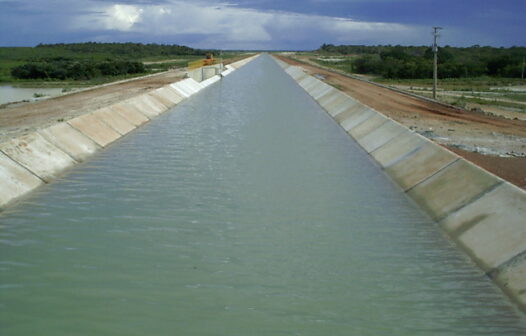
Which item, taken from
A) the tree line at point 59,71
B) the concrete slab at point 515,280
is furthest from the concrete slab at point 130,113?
the tree line at point 59,71

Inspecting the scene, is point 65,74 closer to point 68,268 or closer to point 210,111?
point 210,111

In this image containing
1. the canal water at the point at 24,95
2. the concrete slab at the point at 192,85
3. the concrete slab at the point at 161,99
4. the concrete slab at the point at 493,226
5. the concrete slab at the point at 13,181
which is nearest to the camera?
the concrete slab at the point at 493,226

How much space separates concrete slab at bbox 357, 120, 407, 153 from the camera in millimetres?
17516

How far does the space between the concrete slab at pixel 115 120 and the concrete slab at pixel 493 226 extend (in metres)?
13.3

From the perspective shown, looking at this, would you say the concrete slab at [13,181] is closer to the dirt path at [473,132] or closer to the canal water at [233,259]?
the canal water at [233,259]

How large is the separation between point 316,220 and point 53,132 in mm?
8844

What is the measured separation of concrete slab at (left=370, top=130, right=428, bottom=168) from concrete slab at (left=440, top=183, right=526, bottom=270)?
5241 millimetres

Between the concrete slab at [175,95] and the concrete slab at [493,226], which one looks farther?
the concrete slab at [175,95]

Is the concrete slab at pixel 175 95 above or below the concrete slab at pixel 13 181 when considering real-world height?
above

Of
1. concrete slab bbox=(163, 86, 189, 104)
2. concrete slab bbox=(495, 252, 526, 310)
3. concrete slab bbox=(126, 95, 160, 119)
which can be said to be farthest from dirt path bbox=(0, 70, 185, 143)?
concrete slab bbox=(495, 252, 526, 310)

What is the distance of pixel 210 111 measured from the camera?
→ 27750 millimetres

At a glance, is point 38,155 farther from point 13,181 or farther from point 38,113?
point 38,113

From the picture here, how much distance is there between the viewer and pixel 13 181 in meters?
11.6

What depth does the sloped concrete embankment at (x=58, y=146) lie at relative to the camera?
39.0ft
